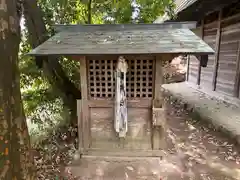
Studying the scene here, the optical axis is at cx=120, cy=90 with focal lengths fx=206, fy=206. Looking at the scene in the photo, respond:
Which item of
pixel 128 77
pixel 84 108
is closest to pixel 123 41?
pixel 128 77

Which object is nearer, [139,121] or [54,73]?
[139,121]

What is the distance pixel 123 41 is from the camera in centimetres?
367

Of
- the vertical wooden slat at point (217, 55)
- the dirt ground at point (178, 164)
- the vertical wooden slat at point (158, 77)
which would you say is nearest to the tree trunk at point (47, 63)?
the dirt ground at point (178, 164)

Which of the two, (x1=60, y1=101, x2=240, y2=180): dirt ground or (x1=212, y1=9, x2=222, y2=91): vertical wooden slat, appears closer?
(x1=60, y1=101, x2=240, y2=180): dirt ground

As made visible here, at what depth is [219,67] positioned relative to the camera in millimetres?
7637

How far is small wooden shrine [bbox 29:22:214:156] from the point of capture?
3.58 m

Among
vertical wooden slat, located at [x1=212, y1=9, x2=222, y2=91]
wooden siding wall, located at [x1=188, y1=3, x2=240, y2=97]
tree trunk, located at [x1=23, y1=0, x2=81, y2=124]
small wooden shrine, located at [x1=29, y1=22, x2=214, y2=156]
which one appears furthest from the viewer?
vertical wooden slat, located at [x1=212, y1=9, x2=222, y2=91]

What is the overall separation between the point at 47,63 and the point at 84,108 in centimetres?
142

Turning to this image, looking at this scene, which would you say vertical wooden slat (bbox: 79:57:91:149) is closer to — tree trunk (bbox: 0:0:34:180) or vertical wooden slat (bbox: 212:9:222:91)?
tree trunk (bbox: 0:0:34:180)

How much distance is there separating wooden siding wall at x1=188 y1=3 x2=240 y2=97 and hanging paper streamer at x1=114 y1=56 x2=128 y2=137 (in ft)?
14.9

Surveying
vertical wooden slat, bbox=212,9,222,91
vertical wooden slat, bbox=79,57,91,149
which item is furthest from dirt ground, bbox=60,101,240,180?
vertical wooden slat, bbox=212,9,222,91

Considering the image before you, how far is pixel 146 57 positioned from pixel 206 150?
2.60 m

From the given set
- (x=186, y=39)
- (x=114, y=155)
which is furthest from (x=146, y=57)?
(x=114, y=155)

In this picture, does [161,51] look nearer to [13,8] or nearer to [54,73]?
[13,8]
